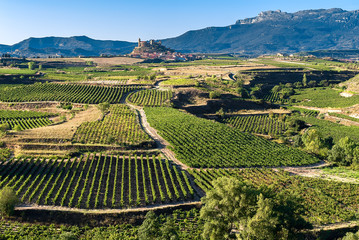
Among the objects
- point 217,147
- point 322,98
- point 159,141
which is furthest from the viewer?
point 322,98

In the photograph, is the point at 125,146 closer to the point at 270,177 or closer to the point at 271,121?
the point at 270,177

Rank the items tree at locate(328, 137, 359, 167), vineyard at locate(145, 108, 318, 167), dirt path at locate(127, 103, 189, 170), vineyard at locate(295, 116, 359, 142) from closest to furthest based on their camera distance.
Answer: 1. dirt path at locate(127, 103, 189, 170)
2. vineyard at locate(145, 108, 318, 167)
3. tree at locate(328, 137, 359, 167)
4. vineyard at locate(295, 116, 359, 142)

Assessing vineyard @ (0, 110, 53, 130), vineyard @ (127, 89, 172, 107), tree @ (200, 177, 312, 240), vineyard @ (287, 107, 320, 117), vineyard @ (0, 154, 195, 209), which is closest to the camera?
tree @ (200, 177, 312, 240)

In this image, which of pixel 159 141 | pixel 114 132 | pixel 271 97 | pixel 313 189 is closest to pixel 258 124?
pixel 159 141

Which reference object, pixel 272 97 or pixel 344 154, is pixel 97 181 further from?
pixel 272 97

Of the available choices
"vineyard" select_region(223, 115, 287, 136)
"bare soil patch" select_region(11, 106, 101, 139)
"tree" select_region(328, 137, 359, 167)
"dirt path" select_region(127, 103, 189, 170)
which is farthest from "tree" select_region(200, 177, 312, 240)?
"vineyard" select_region(223, 115, 287, 136)

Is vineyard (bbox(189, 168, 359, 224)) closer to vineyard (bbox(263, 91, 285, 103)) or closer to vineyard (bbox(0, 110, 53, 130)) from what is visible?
vineyard (bbox(0, 110, 53, 130))

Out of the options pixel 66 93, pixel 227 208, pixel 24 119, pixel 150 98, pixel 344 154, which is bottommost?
pixel 344 154
